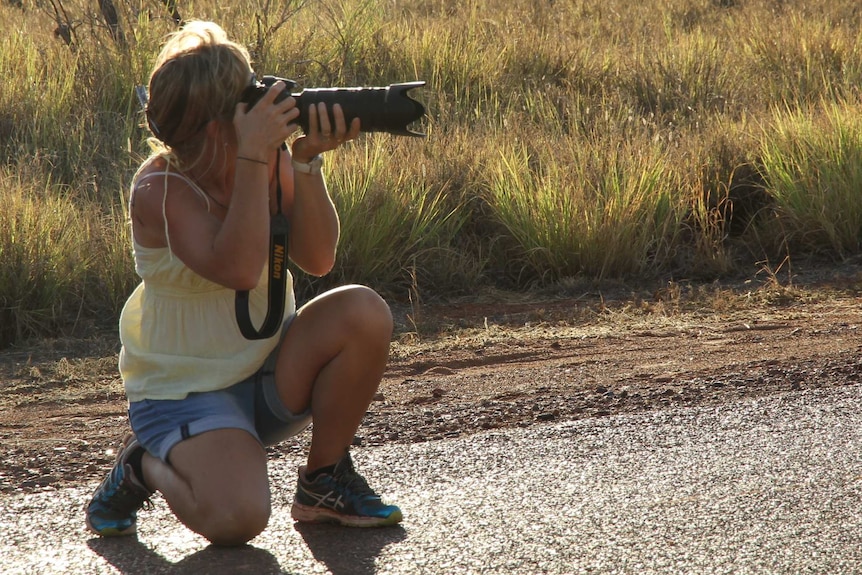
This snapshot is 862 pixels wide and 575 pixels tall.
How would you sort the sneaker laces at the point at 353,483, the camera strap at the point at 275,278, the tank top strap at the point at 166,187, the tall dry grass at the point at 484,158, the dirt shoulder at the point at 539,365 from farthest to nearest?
the tall dry grass at the point at 484,158 → the dirt shoulder at the point at 539,365 → the sneaker laces at the point at 353,483 → the camera strap at the point at 275,278 → the tank top strap at the point at 166,187

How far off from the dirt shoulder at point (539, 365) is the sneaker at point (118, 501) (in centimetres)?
45

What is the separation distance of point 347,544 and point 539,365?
2013mm

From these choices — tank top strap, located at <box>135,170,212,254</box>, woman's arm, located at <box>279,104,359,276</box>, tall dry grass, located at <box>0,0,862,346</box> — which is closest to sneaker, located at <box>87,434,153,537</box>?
tank top strap, located at <box>135,170,212,254</box>

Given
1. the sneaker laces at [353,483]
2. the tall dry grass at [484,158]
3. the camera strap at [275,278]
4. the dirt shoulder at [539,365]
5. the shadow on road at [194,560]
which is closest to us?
the shadow on road at [194,560]

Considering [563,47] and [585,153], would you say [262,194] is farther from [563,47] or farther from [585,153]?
[563,47]

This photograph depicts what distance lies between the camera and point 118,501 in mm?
2865

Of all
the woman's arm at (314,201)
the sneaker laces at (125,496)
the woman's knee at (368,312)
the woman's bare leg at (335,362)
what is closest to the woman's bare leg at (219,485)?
the sneaker laces at (125,496)

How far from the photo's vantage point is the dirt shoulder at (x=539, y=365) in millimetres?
3836

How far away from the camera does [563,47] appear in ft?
34.9

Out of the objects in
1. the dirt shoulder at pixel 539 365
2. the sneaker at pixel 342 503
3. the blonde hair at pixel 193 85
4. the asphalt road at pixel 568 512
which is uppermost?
the blonde hair at pixel 193 85

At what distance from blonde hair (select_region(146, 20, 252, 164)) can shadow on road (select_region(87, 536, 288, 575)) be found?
958mm

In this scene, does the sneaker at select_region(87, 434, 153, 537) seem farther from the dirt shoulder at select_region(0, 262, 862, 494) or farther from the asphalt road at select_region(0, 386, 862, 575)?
the dirt shoulder at select_region(0, 262, 862, 494)

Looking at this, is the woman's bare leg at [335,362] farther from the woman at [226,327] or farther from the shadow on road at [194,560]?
the shadow on road at [194,560]

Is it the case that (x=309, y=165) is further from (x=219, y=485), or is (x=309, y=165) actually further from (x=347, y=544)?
(x=347, y=544)
